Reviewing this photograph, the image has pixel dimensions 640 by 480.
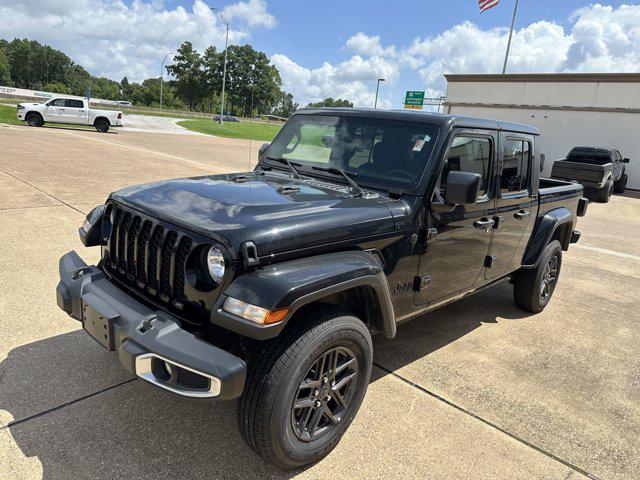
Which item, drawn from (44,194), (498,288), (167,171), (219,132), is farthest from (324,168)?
(219,132)

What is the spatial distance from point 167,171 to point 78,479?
1100 centimetres

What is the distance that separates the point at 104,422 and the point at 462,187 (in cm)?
251

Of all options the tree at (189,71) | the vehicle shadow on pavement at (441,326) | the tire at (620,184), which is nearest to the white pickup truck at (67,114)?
the tire at (620,184)

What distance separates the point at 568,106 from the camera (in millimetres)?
21984

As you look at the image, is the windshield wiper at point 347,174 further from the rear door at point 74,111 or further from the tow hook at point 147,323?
the rear door at point 74,111

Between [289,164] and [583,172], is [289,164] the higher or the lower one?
the higher one

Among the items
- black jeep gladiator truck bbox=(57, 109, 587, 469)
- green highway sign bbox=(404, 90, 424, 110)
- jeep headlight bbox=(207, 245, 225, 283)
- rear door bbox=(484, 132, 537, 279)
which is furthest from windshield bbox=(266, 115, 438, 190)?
green highway sign bbox=(404, 90, 424, 110)

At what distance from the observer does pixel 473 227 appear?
142 inches

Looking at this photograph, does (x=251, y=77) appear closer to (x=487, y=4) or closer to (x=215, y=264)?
(x=487, y=4)

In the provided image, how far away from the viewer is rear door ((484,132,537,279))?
155 inches

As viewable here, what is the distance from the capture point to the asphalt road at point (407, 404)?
2510 millimetres

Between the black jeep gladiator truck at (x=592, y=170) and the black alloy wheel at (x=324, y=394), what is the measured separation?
47.2ft

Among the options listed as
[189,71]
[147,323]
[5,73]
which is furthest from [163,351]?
[5,73]

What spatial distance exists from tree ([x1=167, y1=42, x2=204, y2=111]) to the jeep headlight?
9912cm
